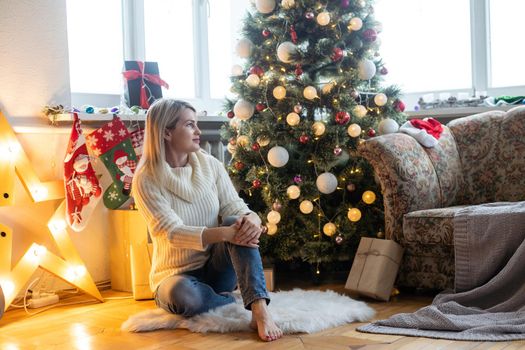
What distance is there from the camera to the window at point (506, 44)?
378cm

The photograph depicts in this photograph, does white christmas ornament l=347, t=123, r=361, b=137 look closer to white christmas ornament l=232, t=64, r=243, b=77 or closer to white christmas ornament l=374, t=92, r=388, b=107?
white christmas ornament l=374, t=92, r=388, b=107

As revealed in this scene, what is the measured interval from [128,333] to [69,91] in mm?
1358

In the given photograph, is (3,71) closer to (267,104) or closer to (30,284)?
(30,284)

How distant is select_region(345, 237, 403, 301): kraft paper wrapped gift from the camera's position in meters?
2.67

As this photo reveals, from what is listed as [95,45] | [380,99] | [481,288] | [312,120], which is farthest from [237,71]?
[481,288]

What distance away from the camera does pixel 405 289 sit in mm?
2926

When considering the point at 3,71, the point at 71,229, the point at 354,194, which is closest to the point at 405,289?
the point at 354,194

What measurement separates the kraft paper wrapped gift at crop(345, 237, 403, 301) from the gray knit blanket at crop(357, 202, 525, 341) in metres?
0.25

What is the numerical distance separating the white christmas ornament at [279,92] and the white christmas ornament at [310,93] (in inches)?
3.9

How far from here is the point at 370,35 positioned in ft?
10.2

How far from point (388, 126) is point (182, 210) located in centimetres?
116

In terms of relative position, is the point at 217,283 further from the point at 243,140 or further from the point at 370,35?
the point at 370,35

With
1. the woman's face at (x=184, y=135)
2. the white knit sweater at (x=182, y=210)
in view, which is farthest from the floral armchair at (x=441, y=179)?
the woman's face at (x=184, y=135)

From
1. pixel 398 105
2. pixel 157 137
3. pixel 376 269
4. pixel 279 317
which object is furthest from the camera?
pixel 398 105
